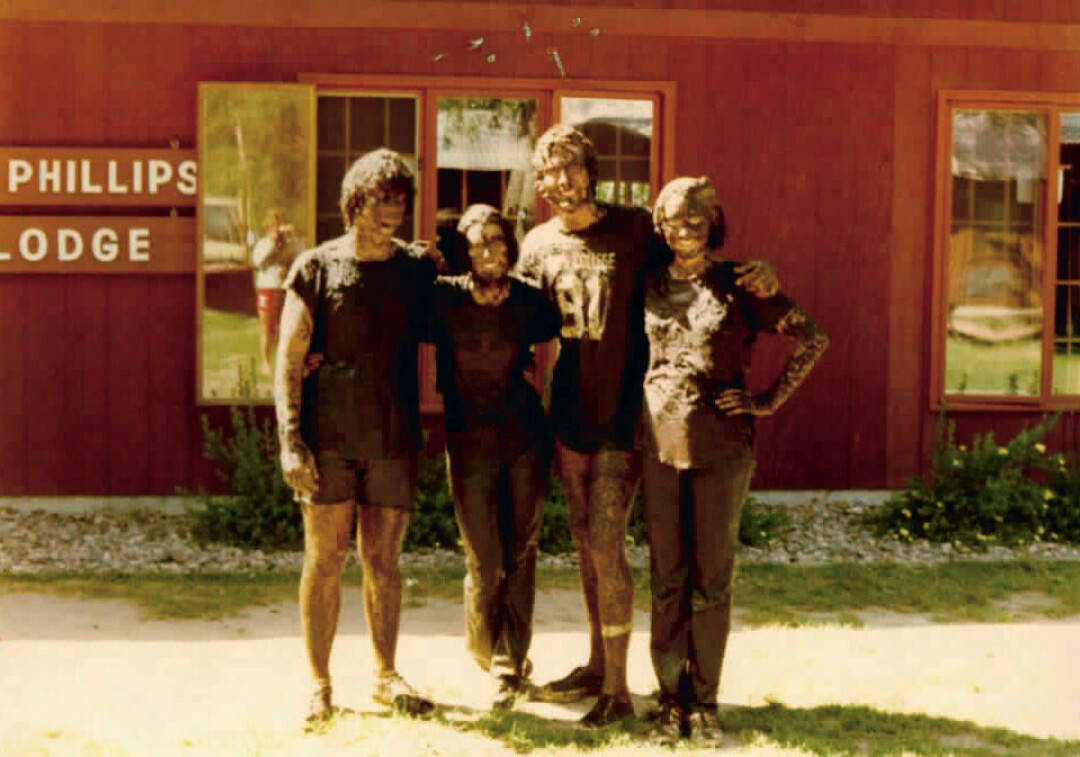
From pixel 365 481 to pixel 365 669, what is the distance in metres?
1.13

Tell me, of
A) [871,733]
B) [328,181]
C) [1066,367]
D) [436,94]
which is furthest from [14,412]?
[1066,367]

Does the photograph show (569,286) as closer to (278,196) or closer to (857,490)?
(278,196)

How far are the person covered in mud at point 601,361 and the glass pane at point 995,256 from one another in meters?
5.20

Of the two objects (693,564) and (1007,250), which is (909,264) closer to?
(1007,250)

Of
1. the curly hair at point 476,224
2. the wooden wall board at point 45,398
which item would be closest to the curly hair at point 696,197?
the curly hair at point 476,224

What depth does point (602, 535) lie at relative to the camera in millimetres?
5145

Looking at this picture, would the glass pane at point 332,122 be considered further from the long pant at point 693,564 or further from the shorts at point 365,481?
the long pant at point 693,564

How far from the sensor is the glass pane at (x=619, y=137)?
9367mm

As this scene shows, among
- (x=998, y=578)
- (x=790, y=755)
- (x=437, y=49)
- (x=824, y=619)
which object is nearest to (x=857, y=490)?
(x=998, y=578)

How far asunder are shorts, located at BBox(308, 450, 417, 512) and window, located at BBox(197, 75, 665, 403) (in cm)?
402

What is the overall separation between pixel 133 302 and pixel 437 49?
7.83ft

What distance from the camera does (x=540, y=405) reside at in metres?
5.32

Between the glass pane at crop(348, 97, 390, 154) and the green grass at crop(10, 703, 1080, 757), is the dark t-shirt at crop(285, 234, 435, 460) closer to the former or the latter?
the green grass at crop(10, 703, 1080, 757)

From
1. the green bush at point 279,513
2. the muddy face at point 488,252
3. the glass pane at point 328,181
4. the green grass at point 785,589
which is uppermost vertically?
the glass pane at point 328,181
